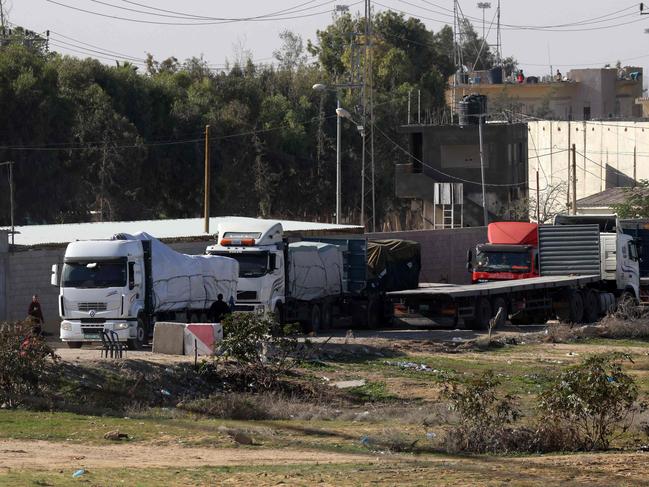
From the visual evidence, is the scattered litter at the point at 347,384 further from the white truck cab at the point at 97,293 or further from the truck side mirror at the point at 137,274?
the truck side mirror at the point at 137,274

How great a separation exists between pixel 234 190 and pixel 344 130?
12777mm

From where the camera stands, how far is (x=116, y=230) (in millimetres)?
43375

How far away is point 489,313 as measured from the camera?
130ft

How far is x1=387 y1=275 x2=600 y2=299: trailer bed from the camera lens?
38378mm

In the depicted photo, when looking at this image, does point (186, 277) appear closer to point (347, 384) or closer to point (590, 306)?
point (347, 384)

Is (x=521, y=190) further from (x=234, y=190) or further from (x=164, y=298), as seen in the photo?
(x=164, y=298)

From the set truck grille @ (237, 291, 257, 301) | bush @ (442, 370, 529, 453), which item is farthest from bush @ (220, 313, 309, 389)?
truck grille @ (237, 291, 257, 301)

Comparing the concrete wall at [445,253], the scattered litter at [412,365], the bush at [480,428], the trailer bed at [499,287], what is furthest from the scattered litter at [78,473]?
the concrete wall at [445,253]

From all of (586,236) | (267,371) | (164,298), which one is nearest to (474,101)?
(586,236)

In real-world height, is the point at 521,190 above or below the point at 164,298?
above

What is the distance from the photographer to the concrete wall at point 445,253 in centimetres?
5275

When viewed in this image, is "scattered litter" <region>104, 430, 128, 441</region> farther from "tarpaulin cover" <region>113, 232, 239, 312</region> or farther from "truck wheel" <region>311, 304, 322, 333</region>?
"truck wheel" <region>311, 304, 322, 333</region>

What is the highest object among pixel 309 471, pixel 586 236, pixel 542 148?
pixel 542 148

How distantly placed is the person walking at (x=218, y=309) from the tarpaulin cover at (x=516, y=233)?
1184 cm
